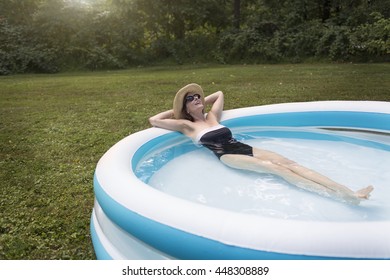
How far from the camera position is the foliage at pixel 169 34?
39.9 feet

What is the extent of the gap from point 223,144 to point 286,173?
861 mm

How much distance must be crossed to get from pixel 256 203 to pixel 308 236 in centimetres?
115

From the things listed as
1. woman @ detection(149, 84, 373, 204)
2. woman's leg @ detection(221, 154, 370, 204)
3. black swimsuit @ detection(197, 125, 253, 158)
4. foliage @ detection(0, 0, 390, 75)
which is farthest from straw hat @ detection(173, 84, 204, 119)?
foliage @ detection(0, 0, 390, 75)

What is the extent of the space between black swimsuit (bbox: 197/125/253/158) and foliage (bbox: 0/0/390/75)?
8.84 meters

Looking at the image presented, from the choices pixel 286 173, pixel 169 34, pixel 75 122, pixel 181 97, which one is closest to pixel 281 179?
pixel 286 173

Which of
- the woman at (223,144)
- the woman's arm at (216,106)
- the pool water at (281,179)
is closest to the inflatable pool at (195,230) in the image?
the pool water at (281,179)

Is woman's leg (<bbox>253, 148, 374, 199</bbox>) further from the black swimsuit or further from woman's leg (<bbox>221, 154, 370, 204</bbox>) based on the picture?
the black swimsuit

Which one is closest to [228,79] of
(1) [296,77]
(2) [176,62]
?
(1) [296,77]

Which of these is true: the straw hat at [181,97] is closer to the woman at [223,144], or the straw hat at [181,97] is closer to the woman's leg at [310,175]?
the woman at [223,144]

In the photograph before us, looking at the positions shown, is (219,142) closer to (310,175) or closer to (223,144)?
(223,144)

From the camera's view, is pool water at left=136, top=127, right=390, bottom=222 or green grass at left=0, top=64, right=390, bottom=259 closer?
pool water at left=136, top=127, right=390, bottom=222

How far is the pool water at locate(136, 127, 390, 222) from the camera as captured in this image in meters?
2.79

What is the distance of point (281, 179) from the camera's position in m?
3.22

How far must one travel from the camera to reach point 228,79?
909cm
